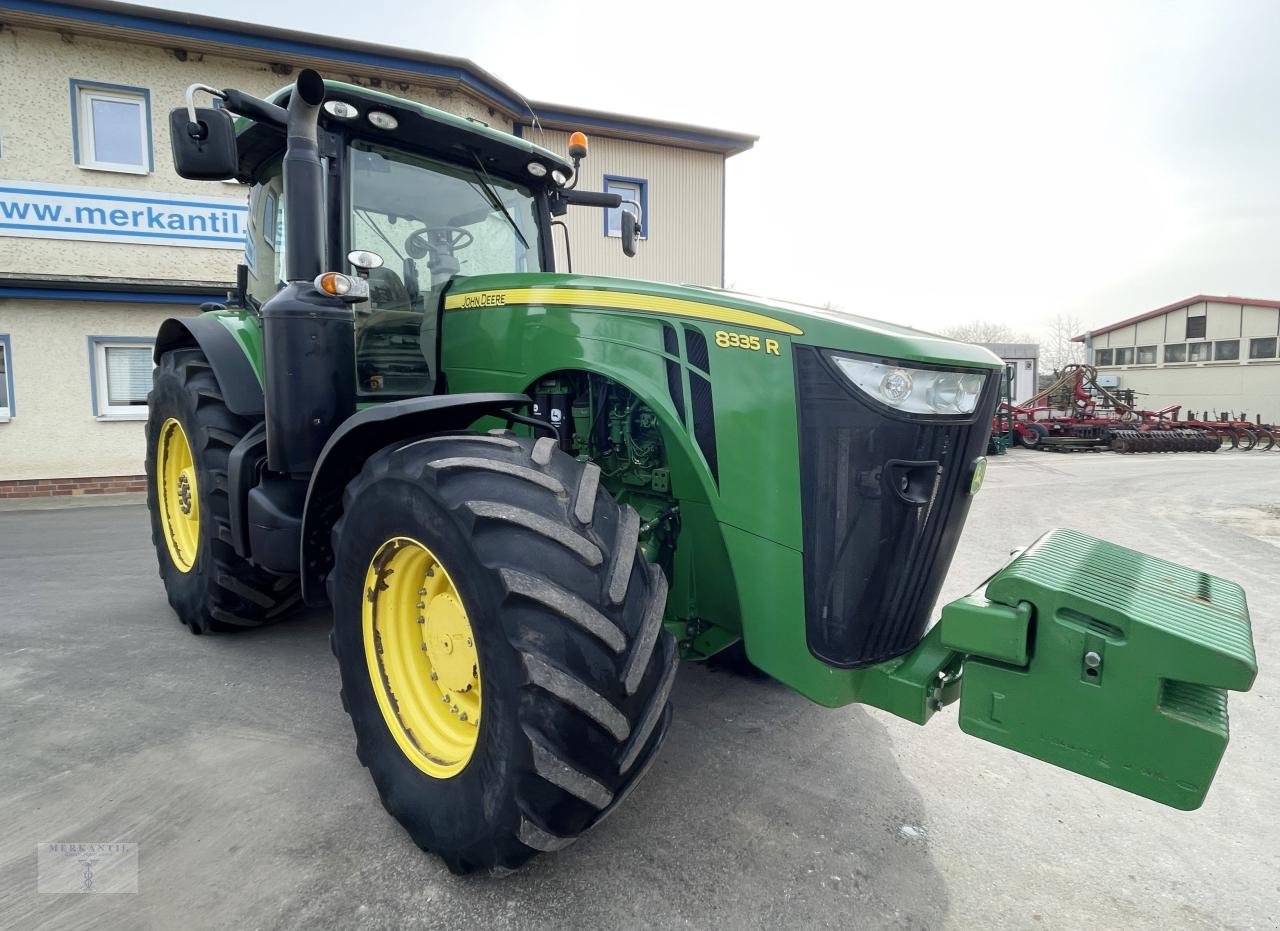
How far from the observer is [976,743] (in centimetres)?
279

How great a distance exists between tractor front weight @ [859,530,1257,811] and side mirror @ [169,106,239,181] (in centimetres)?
253

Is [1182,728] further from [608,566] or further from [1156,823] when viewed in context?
[608,566]

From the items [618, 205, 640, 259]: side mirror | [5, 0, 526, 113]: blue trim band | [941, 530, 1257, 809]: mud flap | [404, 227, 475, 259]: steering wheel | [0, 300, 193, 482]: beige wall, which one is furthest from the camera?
[0, 300, 193, 482]: beige wall

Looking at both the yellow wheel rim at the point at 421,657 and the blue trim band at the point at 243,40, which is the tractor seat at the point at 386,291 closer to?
the yellow wheel rim at the point at 421,657

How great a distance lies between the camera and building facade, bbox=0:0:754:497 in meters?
8.74

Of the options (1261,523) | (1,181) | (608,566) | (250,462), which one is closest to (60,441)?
(1,181)

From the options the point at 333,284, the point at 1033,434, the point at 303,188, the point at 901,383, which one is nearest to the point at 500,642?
the point at 901,383

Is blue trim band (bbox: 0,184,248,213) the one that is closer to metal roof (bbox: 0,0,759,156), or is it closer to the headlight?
metal roof (bbox: 0,0,759,156)

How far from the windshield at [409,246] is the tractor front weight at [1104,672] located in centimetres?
226

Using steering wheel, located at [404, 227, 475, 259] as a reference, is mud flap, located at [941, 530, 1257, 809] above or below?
below

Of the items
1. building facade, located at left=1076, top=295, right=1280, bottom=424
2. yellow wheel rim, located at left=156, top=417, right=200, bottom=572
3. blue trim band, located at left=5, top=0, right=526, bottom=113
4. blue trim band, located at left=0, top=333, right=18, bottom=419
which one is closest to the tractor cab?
yellow wheel rim, located at left=156, top=417, right=200, bottom=572

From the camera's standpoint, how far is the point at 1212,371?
31.8 meters

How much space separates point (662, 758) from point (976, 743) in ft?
4.01

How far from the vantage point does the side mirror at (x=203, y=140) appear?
229cm
